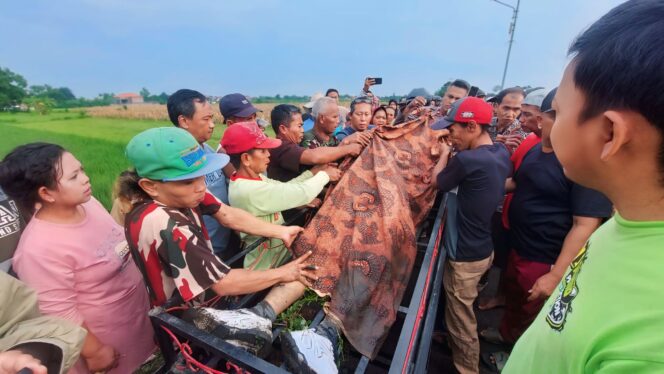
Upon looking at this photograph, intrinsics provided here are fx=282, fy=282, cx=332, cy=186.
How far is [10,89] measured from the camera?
7223 millimetres

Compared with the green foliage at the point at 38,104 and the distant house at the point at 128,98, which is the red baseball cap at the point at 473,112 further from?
the distant house at the point at 128,98

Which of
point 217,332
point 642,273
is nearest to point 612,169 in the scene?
point 642,273

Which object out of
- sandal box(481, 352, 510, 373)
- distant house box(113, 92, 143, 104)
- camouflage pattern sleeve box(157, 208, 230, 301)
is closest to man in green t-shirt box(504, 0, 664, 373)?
camouflage pattern sleeve box(157, 208, 230, 301)

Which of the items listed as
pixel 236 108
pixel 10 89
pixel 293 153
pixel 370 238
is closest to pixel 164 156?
pixel 370 238

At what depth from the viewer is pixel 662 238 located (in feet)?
1.96

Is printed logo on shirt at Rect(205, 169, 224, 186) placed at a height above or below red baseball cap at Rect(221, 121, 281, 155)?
below

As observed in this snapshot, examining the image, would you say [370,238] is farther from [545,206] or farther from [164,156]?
[545,206]

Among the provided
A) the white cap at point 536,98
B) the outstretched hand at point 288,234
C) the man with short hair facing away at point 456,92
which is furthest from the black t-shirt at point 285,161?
the man with short hair facing away at point 456,92

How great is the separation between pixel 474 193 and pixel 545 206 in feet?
1.95

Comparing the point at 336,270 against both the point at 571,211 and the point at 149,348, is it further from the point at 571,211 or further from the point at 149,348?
the point at 571,211

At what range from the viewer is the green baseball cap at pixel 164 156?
143cm

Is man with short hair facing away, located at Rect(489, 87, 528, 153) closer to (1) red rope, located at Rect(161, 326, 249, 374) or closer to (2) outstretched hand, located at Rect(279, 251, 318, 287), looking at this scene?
(2) outstretched hand, located at Rect(279, 251, 318, 287)

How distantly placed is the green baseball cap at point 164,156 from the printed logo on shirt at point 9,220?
1.52 m

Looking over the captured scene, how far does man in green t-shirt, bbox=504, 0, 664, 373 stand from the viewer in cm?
55
